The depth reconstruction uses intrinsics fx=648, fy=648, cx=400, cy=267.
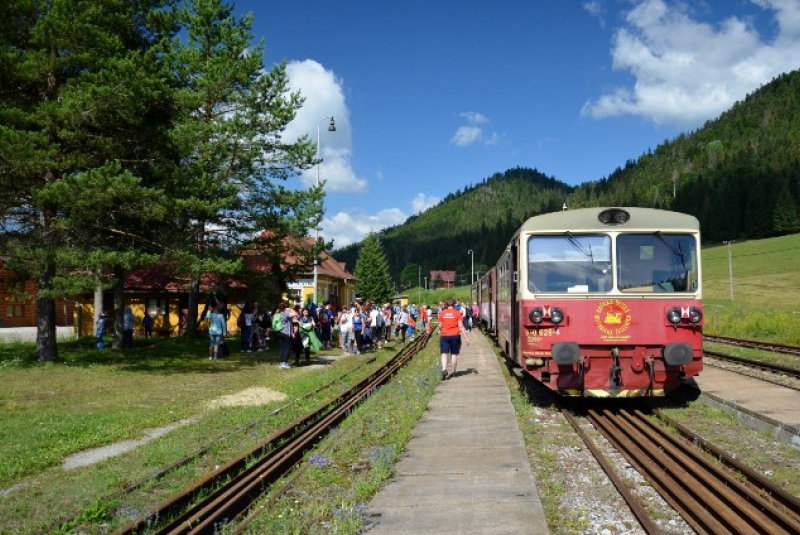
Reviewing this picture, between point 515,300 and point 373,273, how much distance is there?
7267 centimetres

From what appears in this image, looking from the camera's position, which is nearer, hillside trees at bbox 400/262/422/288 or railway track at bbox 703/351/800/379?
railway track at bbox 703/351/800/379

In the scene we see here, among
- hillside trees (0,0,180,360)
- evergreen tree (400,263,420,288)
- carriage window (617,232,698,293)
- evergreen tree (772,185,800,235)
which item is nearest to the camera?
carriage window (617,232,698,293)

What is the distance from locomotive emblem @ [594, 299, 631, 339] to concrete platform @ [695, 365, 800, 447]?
6.86 ft

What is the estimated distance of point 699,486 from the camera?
19.8ft

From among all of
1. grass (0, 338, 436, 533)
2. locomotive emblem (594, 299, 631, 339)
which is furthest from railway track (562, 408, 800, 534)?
grass (0, 338, 436, 533)

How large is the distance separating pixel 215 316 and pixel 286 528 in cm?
1470

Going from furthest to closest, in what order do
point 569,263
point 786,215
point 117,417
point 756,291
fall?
point 786,215 → point 756,291 → point 117,417 → point 569,263

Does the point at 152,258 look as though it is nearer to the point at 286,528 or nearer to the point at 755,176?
the point at 286,528

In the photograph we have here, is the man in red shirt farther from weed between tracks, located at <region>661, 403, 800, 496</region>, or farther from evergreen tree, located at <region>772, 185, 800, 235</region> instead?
evergreen tree, located at <region>772, 185, 800, 235</region>

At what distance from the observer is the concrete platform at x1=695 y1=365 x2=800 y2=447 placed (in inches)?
335

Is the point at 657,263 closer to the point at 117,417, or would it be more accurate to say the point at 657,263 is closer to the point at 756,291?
the point at 117,417

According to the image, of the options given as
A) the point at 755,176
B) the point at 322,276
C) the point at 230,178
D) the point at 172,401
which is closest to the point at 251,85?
the point at 230,178

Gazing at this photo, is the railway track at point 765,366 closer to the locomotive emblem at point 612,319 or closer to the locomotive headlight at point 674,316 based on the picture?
the locomotive headlight at point 674,316

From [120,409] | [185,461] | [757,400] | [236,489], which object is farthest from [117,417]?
[757,400]
